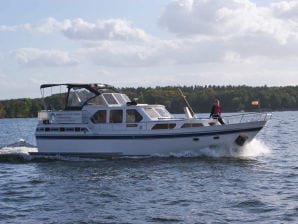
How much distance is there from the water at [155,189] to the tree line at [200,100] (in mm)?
32730

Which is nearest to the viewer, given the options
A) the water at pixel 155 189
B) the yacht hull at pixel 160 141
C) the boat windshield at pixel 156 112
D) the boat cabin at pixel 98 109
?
the water at pixel 155 189

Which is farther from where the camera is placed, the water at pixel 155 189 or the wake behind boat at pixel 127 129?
the wake behind boat at pixel 127 129

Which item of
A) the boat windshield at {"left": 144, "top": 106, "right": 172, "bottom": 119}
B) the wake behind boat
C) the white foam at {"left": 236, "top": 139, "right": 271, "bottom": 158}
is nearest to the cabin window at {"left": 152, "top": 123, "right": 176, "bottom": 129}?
the wake behind boat

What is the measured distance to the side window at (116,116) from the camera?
28995 mm

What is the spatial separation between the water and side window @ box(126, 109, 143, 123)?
2.04 meters

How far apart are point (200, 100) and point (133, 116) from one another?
76187 mm

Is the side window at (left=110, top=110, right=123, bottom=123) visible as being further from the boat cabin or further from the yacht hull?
the yacht hull

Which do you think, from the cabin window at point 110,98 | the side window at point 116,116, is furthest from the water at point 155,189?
the cabin window at point 110,98

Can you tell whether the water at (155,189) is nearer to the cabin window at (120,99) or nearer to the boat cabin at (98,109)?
the boat cabin at (98,109)

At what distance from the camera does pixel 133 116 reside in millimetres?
28844

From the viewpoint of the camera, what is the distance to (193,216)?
1612 cm

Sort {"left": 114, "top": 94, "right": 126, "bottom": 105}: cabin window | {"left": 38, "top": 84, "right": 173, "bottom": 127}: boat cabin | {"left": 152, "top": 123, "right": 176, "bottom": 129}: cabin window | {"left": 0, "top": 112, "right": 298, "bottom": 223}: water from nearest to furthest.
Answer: {"left": 0, "top": 112, "right": 298, "bottom": 223}: water < {"left": 152, "top": 123, "right": 176, "bottom": 129}: cabin window < {"left": 38, "top": 84, "right": 173, "bottom": 127}: boat cabin < {"left": 114, "top": 94, "right": 126, "bottom": 105}: cabin window

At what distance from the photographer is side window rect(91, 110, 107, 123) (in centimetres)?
2928

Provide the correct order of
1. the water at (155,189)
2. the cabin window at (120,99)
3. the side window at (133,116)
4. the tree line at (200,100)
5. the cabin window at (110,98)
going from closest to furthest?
the water at (155,189) → the side window at (133,116) → the cabin window at (110,98) → the cabin window at (120,99) → the tree line at (200,100)
